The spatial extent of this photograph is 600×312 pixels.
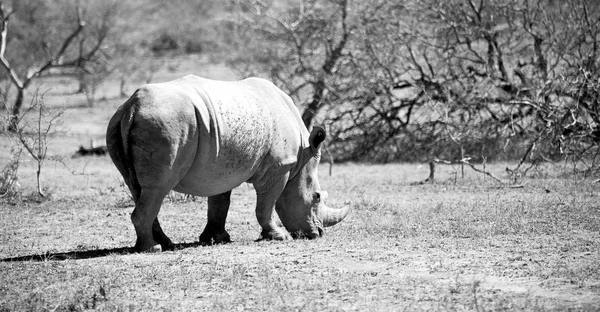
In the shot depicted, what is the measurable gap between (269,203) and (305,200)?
41 cm

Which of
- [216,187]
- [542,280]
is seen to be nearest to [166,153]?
[216,187]

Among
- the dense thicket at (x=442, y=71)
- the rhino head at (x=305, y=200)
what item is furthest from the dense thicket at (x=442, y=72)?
the rhino head at (x=305, y=200)

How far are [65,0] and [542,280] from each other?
23.2 m

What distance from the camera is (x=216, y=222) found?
8422 mm

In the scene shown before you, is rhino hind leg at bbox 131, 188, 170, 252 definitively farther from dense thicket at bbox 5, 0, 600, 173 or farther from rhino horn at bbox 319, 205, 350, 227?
dense thicket at bbox 5, 0, 600, 173

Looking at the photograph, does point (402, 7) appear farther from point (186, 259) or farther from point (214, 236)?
point (186, 259)

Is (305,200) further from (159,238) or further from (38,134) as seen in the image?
(38,134)

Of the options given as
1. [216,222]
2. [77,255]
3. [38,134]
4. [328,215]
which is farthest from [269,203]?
[38,134]

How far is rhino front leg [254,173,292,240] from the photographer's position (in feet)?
27.0

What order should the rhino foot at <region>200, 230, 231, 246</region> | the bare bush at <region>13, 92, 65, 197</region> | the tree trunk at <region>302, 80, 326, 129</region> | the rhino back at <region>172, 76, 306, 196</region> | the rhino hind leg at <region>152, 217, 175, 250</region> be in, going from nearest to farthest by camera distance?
the rhino back at <region>172, 76, 306, 196</region>
the rhino hind leg at <region>152, 217, 175, 250</region>
the rhino foot at <region>200, 230, 231, 246</region>
the bare bush at <region>13, 92, 65, 197</region>
the tree trunk at <region>302, 80, 326, 129</region>

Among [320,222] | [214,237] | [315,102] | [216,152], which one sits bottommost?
[214,237]

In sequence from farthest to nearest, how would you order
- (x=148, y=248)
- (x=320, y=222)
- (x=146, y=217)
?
(x=320, y=222)
(x=148, y=248)
(x=146, y=217)

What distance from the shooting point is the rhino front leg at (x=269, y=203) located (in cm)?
822

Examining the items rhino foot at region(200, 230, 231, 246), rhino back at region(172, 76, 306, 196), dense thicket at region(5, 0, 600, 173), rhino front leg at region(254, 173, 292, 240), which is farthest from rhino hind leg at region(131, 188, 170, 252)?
dense thicket at region(5, 0, 600, 173)
